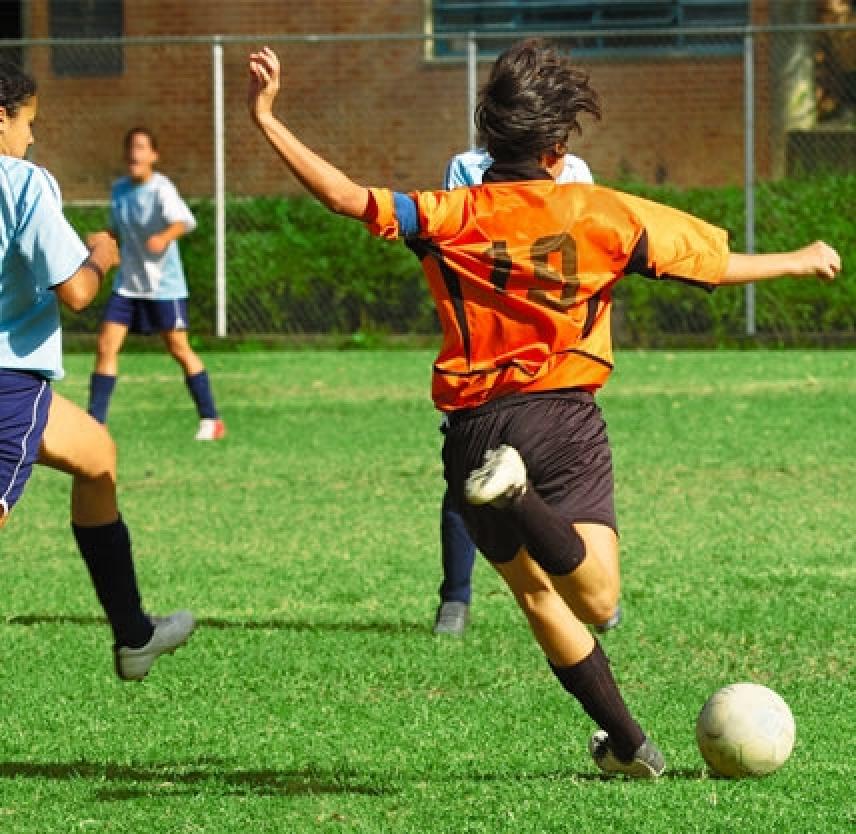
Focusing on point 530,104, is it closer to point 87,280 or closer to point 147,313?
point 87,280

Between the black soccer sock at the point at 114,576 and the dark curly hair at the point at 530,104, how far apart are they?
5.85 ft

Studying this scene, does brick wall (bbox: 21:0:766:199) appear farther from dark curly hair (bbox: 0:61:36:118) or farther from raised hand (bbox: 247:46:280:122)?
raised hand (bbox: 247:46:280:122)

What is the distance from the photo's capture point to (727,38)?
22203 mm

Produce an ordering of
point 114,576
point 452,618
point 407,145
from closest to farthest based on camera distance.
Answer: point 114,576, point 452,618, point 407,145

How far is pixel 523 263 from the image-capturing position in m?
5.03

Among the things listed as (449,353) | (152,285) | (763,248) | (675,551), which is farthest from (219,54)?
(449,353)

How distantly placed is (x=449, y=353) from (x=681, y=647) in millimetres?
2216

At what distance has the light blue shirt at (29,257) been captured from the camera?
5375 millimetres

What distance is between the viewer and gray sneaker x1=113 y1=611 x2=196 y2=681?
6.12 metres

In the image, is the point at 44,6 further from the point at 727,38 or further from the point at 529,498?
the point at 529,498

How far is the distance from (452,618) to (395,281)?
1236cm

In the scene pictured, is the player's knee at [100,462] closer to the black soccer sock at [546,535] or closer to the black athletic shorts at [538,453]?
the black athletic shorts at [538,453]

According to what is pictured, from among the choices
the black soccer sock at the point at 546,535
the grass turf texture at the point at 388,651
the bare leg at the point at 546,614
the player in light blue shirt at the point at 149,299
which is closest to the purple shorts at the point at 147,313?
the player in light blue shirt at the point at 149,299

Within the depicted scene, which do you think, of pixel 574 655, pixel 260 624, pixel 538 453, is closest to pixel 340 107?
pixel 260 624
